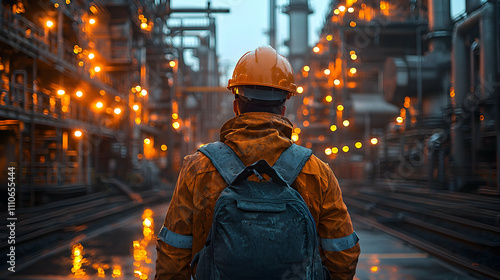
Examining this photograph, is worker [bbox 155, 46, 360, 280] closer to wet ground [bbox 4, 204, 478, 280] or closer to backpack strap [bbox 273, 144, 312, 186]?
backpack strap [bbox 273, 144, 312, 186]

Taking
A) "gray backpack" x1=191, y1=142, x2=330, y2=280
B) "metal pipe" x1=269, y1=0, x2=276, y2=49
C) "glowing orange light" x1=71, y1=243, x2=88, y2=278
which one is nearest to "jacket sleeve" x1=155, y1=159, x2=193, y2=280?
"gray backpack" x1=191, y1=142, x2=330, y2=280

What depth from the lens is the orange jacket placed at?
1.74m

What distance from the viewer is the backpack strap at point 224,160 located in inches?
67.3

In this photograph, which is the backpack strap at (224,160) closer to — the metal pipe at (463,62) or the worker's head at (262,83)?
the worker's head at (262,83)

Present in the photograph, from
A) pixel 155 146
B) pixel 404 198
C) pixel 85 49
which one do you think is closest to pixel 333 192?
pixel 404 198

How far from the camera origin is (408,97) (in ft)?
73.2

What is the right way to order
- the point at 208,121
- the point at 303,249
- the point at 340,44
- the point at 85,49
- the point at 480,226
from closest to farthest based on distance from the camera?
1. the point at 303,249
2. the point at 480,226
3. the point at 85,49
4. the point at 340,44
5. the point at 208,121

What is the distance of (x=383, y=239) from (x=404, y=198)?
5575 millimetres

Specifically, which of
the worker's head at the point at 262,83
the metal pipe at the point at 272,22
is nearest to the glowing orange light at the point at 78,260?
the worker's head at the point at 262,83

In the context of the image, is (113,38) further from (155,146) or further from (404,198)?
(404,198)

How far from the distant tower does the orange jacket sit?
42190 mm

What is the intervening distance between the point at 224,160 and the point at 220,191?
13cm

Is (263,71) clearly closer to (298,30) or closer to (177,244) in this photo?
(177,244)

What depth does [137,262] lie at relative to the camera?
585 cm
